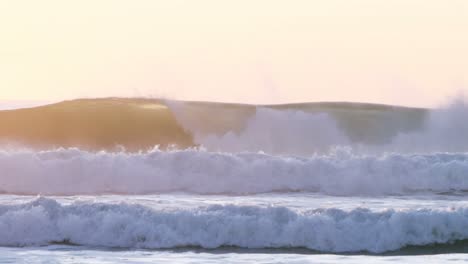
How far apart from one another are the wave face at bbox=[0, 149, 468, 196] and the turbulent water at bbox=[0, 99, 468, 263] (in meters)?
0.04

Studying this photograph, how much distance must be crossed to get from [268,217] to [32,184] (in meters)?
8.37

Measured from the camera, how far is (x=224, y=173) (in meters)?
22.4

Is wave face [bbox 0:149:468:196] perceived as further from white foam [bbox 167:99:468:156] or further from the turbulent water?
white foam [bbox 167:99:468:156]

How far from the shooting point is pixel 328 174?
22250 mm

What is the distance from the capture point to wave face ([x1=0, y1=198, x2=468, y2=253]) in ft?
47.8

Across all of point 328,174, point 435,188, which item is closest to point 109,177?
point 328,174

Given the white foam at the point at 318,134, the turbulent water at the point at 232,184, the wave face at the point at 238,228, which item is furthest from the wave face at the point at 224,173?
the white foam at the point at 318,134

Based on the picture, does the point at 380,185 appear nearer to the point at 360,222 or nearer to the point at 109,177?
the point at 109,177

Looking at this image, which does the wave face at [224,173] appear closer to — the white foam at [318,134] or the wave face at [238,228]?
the wave face at [238,228]

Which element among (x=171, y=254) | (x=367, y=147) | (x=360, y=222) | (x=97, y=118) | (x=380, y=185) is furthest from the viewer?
(x=97, y=118)

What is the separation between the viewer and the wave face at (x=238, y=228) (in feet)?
47.8

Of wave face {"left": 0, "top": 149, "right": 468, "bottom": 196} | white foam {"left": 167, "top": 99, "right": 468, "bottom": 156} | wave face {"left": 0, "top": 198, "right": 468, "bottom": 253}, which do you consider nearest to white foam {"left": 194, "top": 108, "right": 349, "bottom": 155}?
white foam {"left": 167, "top": 99, "right": 468, "bottom": 156}

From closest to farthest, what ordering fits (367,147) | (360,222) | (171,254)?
(171,254) → (360,222) → (367,147)

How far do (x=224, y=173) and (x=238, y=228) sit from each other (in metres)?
7.60
